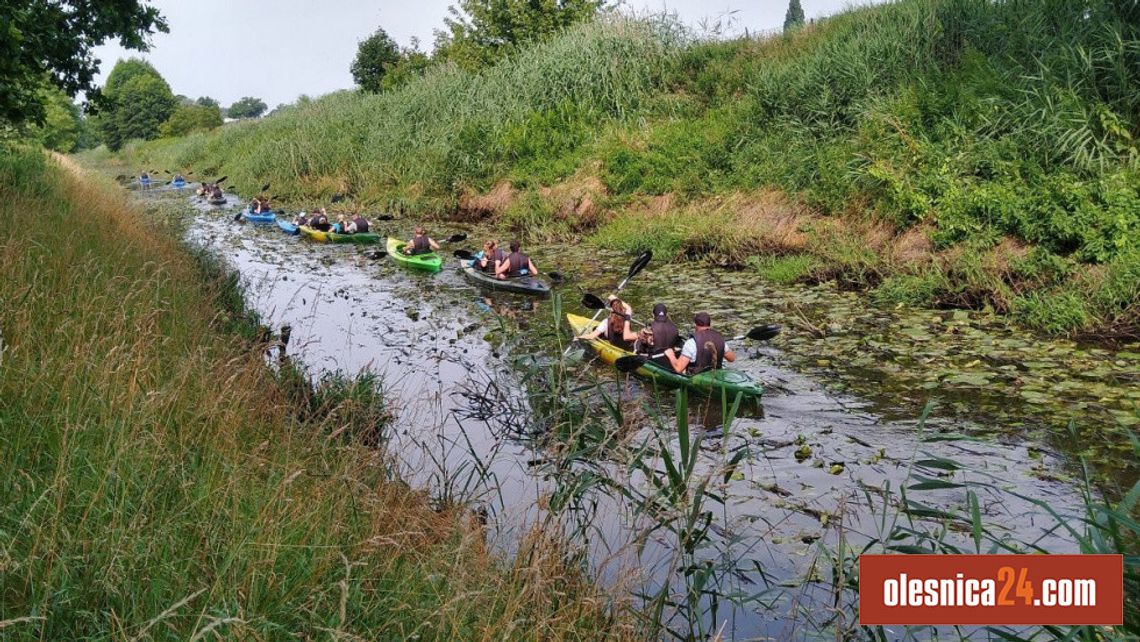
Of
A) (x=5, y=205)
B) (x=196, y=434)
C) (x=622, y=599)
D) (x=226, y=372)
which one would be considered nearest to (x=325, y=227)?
(x=5, y=205)

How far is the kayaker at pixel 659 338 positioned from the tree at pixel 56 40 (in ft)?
20.1

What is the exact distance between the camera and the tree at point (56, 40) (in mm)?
7660

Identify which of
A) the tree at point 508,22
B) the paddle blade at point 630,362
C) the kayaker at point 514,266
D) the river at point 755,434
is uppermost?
the tree at point 508,22

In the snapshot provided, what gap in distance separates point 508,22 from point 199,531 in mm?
28733

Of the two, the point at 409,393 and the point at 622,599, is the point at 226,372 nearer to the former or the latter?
the point at 409,393

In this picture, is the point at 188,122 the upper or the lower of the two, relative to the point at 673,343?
upper

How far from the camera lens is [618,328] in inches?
354

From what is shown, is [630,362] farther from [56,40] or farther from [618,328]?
[56,40]

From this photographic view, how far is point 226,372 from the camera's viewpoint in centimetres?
499

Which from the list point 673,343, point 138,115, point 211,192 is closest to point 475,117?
point 211,192

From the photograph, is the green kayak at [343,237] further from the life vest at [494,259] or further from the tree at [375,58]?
the tree at [375,58]

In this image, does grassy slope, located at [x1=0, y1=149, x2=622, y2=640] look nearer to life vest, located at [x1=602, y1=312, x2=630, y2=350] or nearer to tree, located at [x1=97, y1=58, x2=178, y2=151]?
life vest, located at [x1=602, y1=312, x2=630, y2=350]

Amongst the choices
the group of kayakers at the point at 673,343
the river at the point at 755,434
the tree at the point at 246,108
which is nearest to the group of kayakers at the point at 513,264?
the river at the point at 755,434

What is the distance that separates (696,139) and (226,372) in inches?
519
